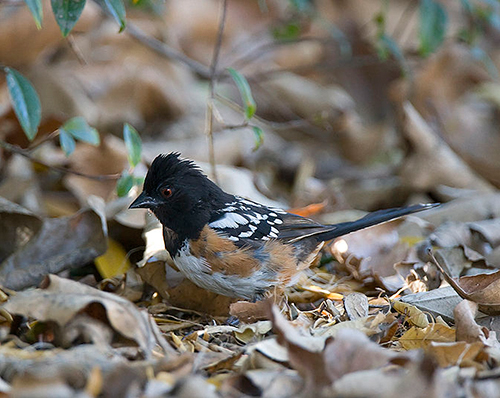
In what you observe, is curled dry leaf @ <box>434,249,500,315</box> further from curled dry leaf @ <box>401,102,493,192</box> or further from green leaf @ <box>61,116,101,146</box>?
curled dry leaf @ <box>401,102,493,192</box>

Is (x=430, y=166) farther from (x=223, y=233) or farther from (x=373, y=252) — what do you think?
(x=223, y=233)

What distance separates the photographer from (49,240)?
11.2 feet

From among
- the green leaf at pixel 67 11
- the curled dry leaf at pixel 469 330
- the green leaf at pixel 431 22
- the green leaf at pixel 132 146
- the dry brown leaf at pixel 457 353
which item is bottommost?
the curled dry leaf at pixel 469 330

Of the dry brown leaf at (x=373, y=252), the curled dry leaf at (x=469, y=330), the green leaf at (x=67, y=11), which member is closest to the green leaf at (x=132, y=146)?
the green leaf at (x=67, y=11)

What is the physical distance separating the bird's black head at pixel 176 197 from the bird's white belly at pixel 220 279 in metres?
0.14

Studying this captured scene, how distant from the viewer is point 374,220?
3539mm

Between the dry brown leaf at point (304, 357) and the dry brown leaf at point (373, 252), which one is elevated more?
the dry brown leaf at point (304, 357)

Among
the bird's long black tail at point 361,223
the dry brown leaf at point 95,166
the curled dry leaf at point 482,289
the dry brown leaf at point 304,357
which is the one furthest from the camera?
the dry brown leaf at point 95,166

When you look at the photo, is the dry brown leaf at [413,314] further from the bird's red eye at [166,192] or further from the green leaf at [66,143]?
the green leaf at [66,143]

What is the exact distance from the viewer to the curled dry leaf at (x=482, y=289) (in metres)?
2.79

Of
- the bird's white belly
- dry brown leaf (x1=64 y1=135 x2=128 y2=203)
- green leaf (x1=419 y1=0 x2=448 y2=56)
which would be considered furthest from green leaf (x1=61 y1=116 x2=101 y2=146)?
green leaf (x1=419 y1=0 x2=448 y2=56)

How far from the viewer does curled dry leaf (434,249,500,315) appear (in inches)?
110

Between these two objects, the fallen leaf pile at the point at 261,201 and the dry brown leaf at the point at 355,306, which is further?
the dry brown leaf at the point at 355,306

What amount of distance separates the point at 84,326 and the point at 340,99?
5394mm
